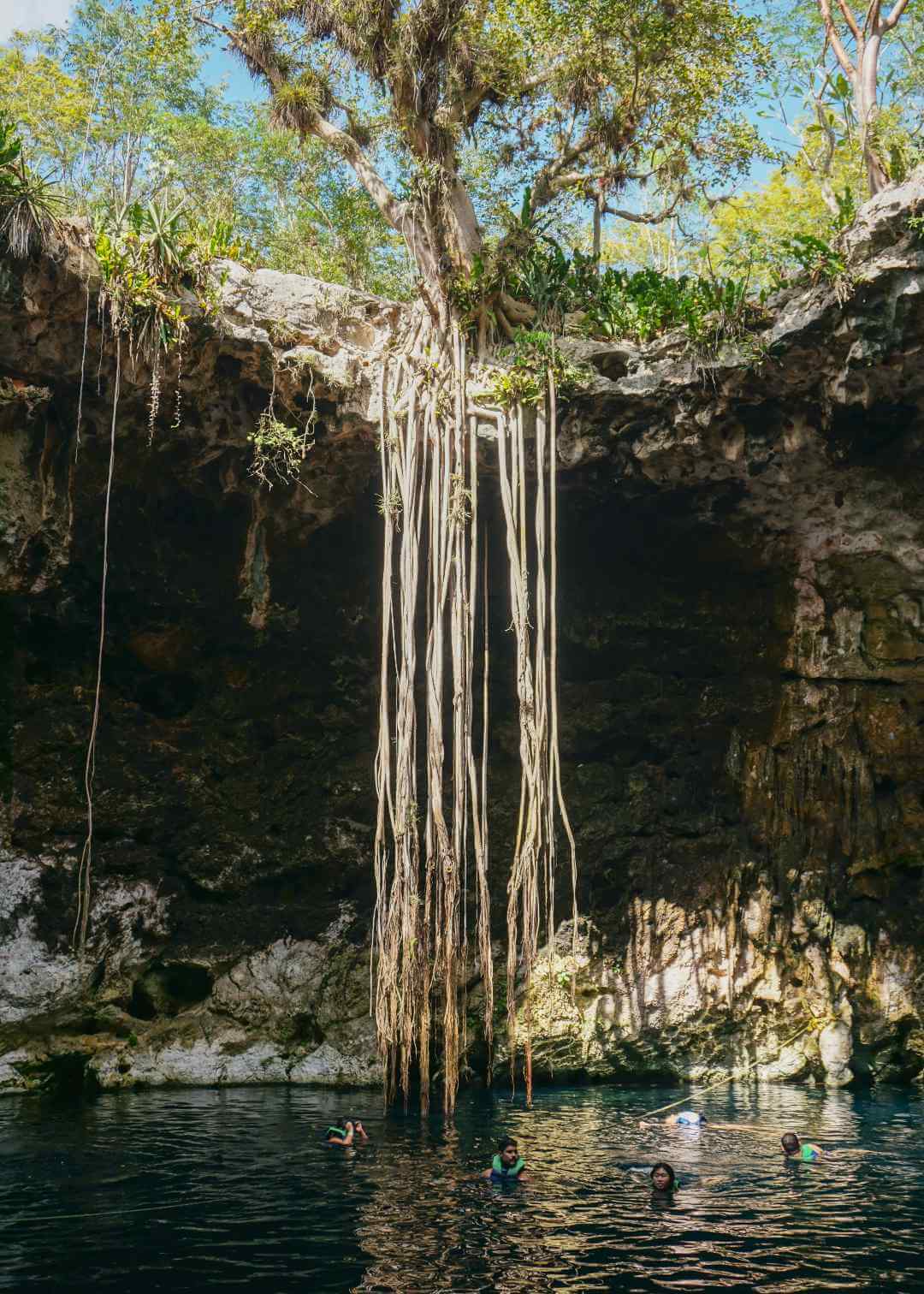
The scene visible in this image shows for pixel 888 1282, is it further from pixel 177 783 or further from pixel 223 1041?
pixel 177 783

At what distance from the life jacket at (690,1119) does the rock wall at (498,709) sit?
2.22 meters

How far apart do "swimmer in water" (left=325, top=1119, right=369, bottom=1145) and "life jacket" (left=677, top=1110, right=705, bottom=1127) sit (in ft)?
8.59

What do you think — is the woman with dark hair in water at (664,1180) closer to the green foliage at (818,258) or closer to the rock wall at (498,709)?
the rock wall at (498,709)

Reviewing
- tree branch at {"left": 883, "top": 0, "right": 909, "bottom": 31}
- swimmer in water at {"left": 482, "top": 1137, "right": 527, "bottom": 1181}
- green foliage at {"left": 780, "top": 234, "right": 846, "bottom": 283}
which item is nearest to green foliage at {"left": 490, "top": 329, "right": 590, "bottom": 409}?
green foliage at {"left": 780, "top": 234, "right": 846, "bottom": 283}

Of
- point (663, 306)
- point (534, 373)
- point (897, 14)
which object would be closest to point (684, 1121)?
point (534, 373)

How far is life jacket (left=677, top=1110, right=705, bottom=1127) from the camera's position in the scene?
321 inches

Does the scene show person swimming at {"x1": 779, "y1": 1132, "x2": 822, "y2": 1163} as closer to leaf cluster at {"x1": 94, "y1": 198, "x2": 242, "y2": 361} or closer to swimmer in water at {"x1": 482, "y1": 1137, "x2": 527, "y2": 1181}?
swimmer in water at {"x1": 482, "y1": 1137, "x2": 527, "y2": 1181}

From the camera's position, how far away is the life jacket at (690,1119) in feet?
26.8

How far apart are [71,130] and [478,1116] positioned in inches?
621

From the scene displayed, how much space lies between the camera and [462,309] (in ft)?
29.7

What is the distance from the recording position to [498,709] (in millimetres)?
11141

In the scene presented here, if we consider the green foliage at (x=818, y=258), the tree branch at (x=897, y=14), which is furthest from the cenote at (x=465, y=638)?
the tree branch at (x=897, y=14)

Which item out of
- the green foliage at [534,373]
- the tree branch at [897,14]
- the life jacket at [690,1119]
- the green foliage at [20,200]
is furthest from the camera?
the tree branch at [897,14]

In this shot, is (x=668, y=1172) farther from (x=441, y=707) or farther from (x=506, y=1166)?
(x=441, y=707)
